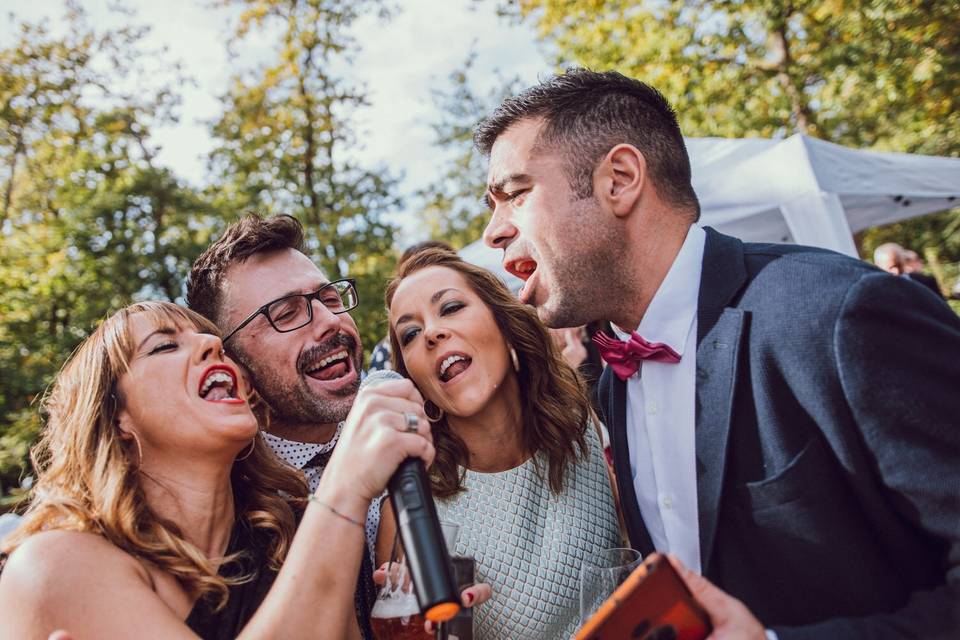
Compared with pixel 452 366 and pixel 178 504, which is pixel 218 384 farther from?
pixel 452 366

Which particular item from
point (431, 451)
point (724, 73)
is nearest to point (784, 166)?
point (431, 451)

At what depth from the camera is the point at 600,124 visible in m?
2.14

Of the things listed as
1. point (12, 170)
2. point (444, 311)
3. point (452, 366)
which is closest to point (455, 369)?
point (452, 366)

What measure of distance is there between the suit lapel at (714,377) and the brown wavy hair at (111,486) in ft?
4.79

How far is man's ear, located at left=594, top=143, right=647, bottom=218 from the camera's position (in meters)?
2.06

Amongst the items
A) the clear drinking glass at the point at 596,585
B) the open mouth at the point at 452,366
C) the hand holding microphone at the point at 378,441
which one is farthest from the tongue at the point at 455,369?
the hand holding microphone at the point at 378,441

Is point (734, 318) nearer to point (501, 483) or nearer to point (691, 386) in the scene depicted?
point (691, 386)

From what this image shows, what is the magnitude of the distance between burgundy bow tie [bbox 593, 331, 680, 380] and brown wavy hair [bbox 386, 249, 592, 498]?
3.10 ft

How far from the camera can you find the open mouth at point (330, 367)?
312cm

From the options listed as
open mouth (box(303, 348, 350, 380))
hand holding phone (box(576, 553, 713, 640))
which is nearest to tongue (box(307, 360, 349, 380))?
open mouth (box(303, 348, 350, 380))

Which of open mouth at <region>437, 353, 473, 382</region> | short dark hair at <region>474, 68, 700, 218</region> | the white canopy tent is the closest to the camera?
short dark hair at <region>474, 68, 700, 218</region>

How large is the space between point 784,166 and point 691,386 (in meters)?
4.96

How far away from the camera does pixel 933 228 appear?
22.7 m

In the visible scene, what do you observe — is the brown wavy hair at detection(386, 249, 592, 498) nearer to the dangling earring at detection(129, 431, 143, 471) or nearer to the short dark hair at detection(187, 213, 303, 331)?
the short dark hair at detection(187, 213, 303, 331)
